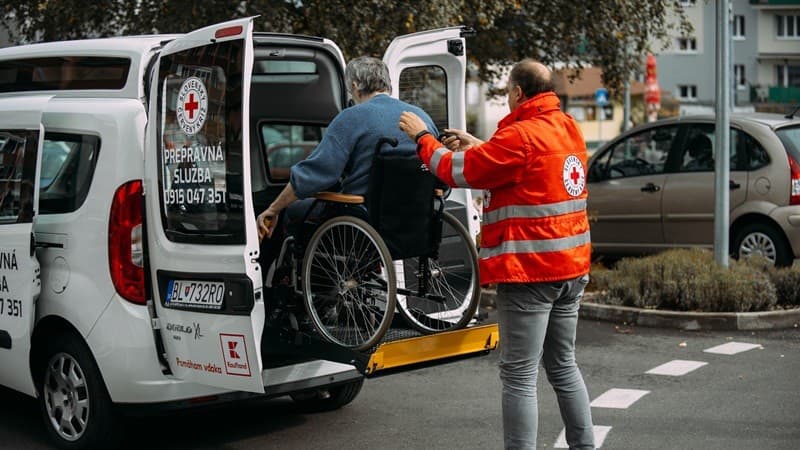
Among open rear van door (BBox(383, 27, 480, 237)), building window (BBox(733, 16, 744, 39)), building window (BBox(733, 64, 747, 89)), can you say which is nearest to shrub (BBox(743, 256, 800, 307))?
open rear van door (BBox(383, 27, 480, 237))

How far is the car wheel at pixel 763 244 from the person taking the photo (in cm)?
1105

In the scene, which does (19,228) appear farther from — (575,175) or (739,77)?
(739,77)

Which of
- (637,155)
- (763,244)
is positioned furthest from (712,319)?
(637,155)

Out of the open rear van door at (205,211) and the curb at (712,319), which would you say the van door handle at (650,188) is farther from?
the open rear van door at (205,211)

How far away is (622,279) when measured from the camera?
10.2 metres

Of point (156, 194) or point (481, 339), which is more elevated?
point (156, 194)

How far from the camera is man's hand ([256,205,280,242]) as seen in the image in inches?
217

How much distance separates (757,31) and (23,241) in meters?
70.3

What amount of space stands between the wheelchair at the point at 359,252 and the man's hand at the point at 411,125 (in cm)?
23

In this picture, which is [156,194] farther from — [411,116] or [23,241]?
[411,116]

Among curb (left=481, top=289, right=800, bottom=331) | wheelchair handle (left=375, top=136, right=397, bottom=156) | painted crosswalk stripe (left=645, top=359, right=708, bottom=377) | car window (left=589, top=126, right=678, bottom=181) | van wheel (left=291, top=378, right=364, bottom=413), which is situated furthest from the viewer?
car window (left=589, top=126, right=678, bottom=181)

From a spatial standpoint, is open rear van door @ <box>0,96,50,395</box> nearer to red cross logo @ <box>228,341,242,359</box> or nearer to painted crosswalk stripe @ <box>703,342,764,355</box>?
red cross logo @ <box>228,341,242,359</box>

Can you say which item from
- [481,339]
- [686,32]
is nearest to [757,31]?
[686,32]

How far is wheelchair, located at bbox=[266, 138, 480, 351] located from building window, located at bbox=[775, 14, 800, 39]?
70541 mm
